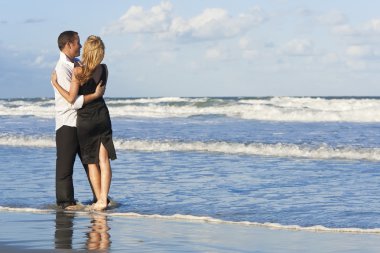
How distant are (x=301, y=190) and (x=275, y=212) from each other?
1689 millimetres

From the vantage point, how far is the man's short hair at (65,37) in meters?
8.03

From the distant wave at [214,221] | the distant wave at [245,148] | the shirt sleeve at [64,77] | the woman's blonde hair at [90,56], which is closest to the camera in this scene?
the distant wave at [214,221]

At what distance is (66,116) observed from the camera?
8172 millimetres

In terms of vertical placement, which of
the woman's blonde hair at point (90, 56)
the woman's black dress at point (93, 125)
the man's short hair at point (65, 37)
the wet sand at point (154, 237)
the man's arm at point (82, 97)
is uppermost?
the man's short hair at point (65, 37)

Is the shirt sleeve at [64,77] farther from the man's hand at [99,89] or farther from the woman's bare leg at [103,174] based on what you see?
the woman's bare leg at [103,174]

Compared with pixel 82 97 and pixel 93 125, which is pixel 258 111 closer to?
pixel 93 125

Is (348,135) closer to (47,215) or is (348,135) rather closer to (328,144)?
(328,144)

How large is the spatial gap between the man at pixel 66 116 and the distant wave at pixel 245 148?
6.92 metres

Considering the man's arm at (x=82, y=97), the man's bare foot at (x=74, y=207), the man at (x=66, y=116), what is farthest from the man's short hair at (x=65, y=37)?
the man's bare foot at (x=74, y=207)

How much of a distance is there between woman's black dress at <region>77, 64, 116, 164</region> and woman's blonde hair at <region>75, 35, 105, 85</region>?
0.09 metres

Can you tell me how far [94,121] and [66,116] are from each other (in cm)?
31

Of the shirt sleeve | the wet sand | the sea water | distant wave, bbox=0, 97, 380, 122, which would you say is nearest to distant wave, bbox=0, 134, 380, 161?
the sea water

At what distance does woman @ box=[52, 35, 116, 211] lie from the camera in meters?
7.87

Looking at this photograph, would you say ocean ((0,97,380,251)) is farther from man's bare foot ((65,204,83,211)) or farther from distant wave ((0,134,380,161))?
man's bare foot ((65,204,83,211))
